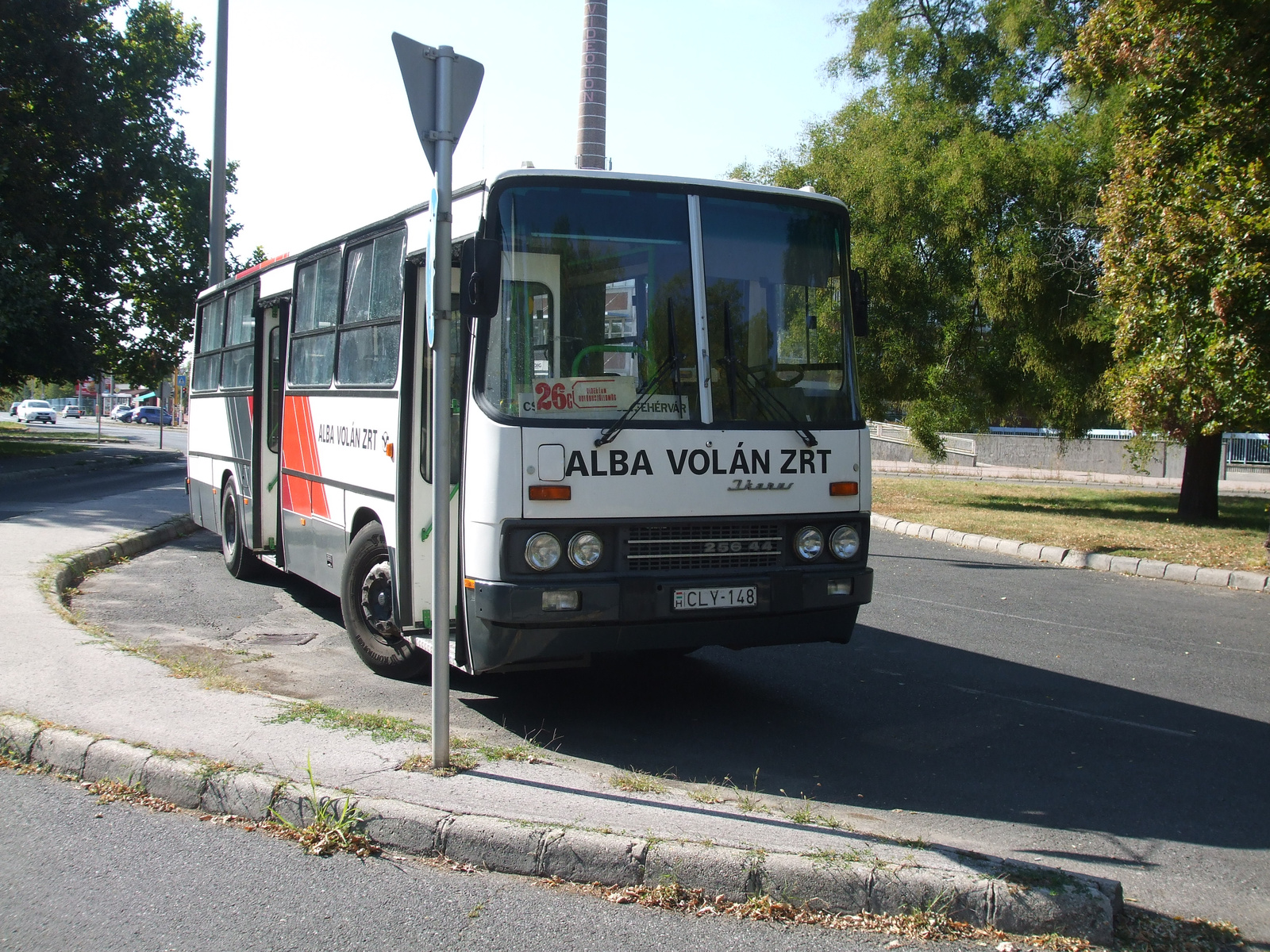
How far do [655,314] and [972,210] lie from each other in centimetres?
1651

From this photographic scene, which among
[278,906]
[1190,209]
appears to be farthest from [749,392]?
[1190,209]

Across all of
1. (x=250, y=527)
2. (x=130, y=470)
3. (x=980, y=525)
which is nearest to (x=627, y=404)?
(x=250, y=527)

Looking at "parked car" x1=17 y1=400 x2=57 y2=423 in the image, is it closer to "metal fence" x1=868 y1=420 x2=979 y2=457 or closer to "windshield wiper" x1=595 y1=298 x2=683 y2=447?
"metal fence" x1=868 y1=420 x2=979 y2=457

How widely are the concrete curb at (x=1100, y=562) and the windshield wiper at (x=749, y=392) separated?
6.47 metres

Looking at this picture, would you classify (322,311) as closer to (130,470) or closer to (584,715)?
(584,715)

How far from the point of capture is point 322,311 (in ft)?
27.7

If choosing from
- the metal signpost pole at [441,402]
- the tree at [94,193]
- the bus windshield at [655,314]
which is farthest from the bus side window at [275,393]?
the tree at [94,193]

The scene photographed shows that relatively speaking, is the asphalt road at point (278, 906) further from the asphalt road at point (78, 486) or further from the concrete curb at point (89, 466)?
the concrete curb at point (89, 466)

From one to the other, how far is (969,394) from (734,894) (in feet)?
62.9

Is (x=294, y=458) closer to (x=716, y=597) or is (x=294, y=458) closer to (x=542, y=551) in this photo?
(x=542, y=551)

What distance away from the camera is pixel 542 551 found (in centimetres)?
552

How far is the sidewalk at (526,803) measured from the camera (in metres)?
3.86

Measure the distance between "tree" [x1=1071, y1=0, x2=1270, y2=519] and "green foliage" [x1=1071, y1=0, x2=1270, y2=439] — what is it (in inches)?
0.6

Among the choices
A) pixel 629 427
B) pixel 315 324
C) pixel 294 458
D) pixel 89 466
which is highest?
pixel 315 324
